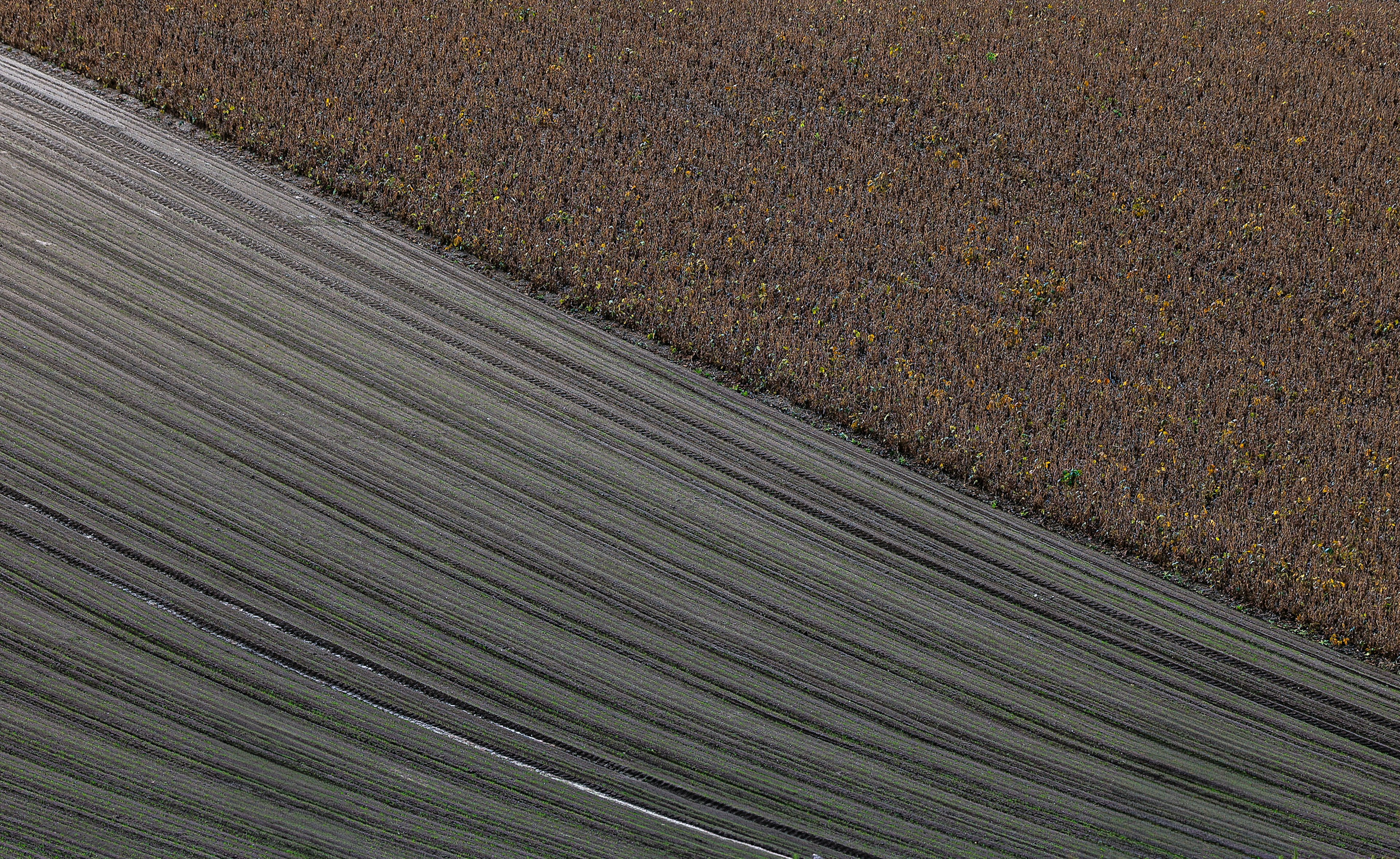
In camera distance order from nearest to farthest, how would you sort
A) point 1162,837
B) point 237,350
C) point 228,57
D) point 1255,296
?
1. point 1162,837
2. point 237,350
3. point 1255,296
4. point 228,57

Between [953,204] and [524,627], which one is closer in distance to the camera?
[524,627]

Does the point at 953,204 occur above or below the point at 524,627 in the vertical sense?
above

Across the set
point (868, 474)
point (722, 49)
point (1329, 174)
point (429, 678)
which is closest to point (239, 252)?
point (429, 678)

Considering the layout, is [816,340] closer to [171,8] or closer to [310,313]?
[310,313]

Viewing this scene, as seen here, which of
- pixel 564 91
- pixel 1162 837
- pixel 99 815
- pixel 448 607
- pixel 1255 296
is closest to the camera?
pixel 99 815

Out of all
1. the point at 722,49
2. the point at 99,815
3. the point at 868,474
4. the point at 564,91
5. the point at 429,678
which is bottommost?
the point at 99,815
